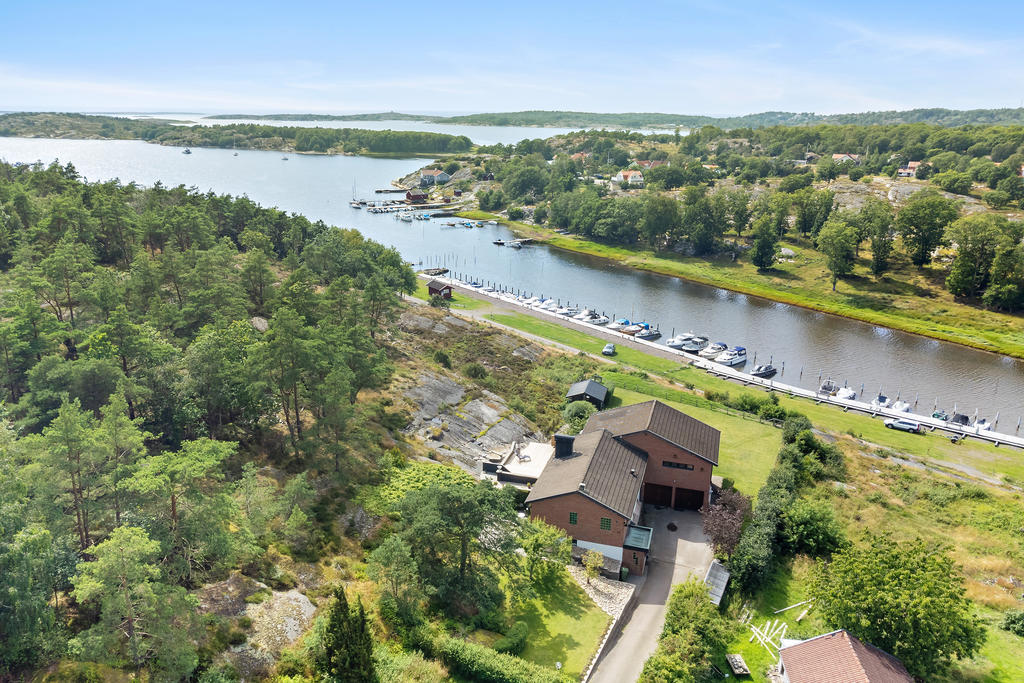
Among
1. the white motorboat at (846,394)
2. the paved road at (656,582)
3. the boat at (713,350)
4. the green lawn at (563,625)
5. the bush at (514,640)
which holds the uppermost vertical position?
the bush at (514,640)

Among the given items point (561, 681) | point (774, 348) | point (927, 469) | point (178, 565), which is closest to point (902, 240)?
point (774, 348)

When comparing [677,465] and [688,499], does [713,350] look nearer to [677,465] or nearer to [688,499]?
[688,499]

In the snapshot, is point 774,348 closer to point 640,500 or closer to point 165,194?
point 640,500

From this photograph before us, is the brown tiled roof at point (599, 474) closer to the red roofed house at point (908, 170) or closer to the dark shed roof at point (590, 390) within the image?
the dark shed roof at point (590, 390)

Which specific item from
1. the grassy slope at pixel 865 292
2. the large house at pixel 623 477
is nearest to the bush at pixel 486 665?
the large house at pixel 623 477

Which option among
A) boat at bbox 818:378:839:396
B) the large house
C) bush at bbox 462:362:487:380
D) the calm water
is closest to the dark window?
the large house

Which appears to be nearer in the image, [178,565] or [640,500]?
[178,565]
